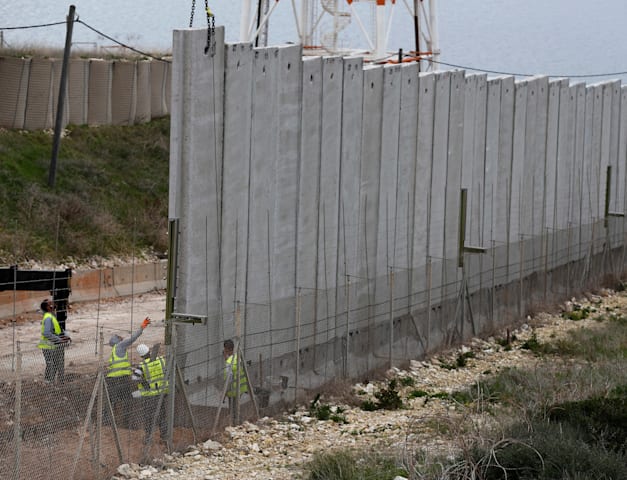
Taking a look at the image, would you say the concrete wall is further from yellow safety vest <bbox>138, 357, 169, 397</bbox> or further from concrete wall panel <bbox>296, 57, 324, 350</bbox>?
yellow safety vest <bbox>138, 357, 169, 397</bbox>

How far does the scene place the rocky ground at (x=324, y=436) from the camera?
1438 cm

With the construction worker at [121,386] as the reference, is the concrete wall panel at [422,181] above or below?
above

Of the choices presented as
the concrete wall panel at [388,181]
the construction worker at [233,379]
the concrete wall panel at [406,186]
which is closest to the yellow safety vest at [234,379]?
the construction worker at [233,379]

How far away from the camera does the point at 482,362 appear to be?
914 inches

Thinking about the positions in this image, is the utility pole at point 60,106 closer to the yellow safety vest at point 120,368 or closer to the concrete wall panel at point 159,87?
the concrete wall panel at point 159,87

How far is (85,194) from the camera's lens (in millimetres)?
36062

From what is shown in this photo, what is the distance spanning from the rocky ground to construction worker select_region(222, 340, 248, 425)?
34 cm

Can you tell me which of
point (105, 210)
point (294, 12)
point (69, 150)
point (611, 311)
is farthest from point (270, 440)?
point (294, 12)

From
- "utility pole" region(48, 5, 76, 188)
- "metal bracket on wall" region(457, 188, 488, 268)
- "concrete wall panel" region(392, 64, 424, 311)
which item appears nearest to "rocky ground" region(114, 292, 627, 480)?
"concrete wall panel" region(392, 64, 424, 311)

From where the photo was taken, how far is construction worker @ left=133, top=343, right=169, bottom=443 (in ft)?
49.2

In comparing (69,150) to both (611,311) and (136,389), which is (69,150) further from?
(136,389)

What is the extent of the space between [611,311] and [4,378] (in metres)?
16.0

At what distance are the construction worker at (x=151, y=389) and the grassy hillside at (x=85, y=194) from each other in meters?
14.1

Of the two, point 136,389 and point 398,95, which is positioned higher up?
point 398,95
